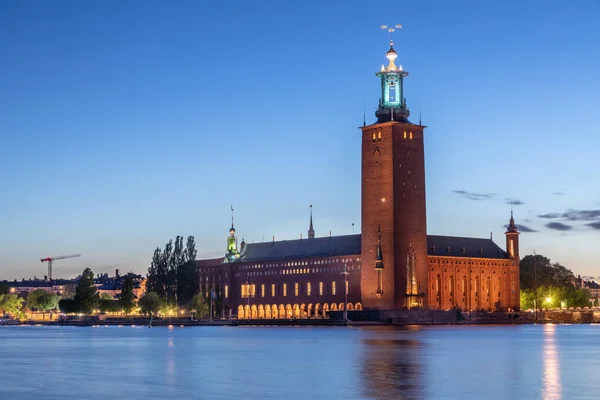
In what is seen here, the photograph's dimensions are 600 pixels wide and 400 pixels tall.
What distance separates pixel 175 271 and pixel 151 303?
4.97m

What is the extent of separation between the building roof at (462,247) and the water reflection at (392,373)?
77.5 metres

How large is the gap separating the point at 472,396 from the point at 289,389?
5.05 metres

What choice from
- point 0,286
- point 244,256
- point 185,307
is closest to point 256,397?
point 185,307

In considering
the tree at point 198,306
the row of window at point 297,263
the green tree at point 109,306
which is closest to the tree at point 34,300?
the green tree at point 109,306

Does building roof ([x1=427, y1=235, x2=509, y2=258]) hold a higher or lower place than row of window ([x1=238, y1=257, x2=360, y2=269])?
higher

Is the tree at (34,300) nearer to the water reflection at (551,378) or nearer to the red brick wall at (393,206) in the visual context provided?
the red brick wall at (393,206)

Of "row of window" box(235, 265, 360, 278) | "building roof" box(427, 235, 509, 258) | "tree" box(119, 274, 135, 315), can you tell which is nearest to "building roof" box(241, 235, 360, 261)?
"row of window" box(235, 265, 360, 278)

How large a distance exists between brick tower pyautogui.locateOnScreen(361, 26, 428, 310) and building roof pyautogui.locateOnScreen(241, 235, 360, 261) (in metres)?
9.87

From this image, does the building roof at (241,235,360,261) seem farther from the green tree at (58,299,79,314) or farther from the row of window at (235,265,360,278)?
the green tree at (58,299,79,314)

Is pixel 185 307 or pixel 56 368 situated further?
pixel 185 307

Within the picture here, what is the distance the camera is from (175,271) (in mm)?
121500

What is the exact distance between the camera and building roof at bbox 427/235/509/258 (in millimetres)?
130125

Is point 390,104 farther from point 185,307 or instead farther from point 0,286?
point 0,286

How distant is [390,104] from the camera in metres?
119
